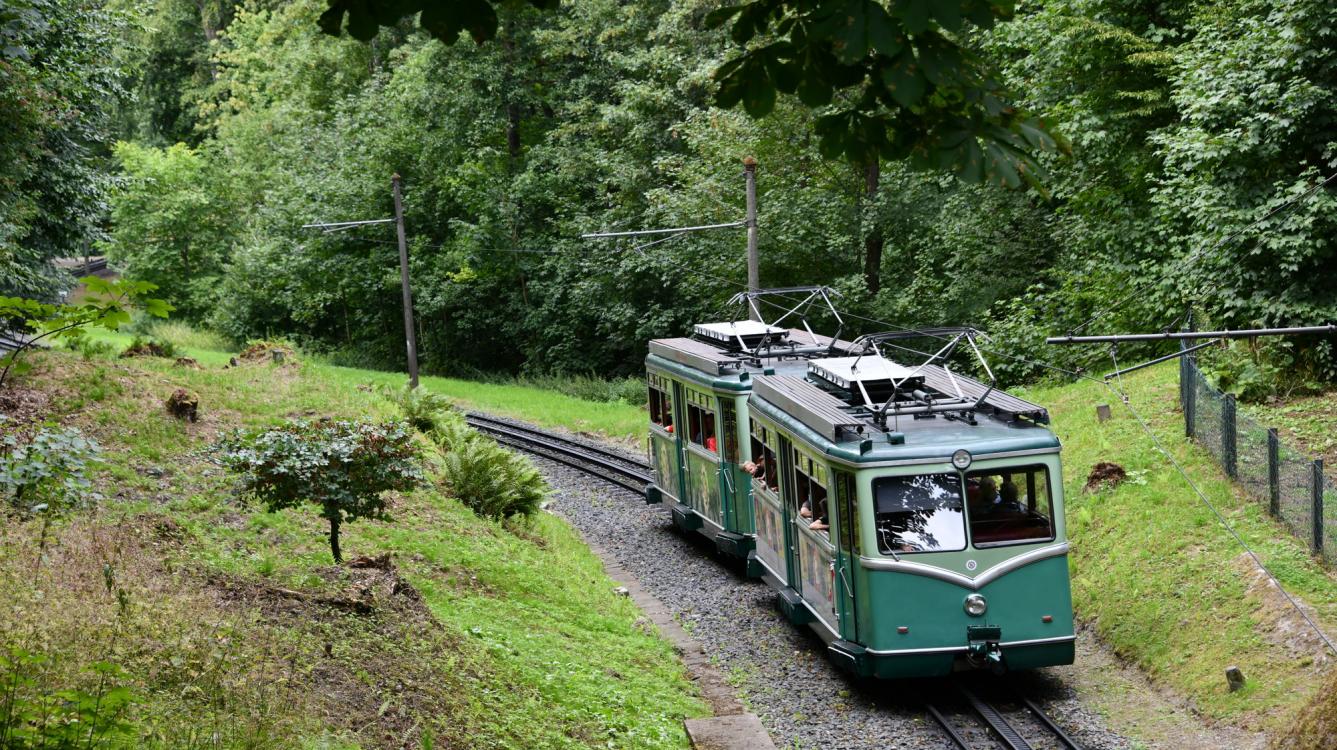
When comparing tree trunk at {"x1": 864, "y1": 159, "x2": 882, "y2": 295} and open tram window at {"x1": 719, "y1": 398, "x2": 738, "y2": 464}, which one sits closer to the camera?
open tram window at {"x1": 719, "y1": 398, "x2": 738, "y2": 464}

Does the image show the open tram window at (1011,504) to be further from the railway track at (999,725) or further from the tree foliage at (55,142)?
the tree foliage at (55,142)

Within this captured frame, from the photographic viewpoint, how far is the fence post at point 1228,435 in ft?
50.1

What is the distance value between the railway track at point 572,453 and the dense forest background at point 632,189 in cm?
484

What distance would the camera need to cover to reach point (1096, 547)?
15.4 meters

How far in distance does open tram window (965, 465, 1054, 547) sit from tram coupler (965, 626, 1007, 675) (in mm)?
807

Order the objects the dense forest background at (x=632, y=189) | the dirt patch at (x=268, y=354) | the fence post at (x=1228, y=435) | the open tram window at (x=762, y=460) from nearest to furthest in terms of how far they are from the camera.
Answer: the open tram window at (x=762, y=460) < the fence post at (x=1228, y=435) < the dense forest background at (x=632, y=189) < the dirt patch at (x=268, y=354)

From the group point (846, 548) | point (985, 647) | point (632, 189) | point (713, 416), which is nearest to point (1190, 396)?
point (713, 416)

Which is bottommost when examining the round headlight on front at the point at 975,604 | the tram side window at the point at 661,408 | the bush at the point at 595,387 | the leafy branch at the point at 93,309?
the bush at the point at 595,387

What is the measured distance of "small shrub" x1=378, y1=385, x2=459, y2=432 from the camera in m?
24.4

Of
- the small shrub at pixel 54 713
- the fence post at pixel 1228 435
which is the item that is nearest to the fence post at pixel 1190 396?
the fence post at pixel 1228 435

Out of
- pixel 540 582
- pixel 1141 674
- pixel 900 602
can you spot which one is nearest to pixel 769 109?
pixel 900 602

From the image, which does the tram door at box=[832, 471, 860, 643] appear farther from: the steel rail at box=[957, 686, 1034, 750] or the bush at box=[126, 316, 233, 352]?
the bush at box=[126, 316, 233, 352]

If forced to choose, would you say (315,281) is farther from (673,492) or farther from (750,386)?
(750,386)

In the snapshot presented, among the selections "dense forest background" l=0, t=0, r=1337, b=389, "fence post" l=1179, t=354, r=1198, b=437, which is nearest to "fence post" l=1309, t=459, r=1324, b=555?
"fence post" l=1179, t=354, r=1198, b=437
